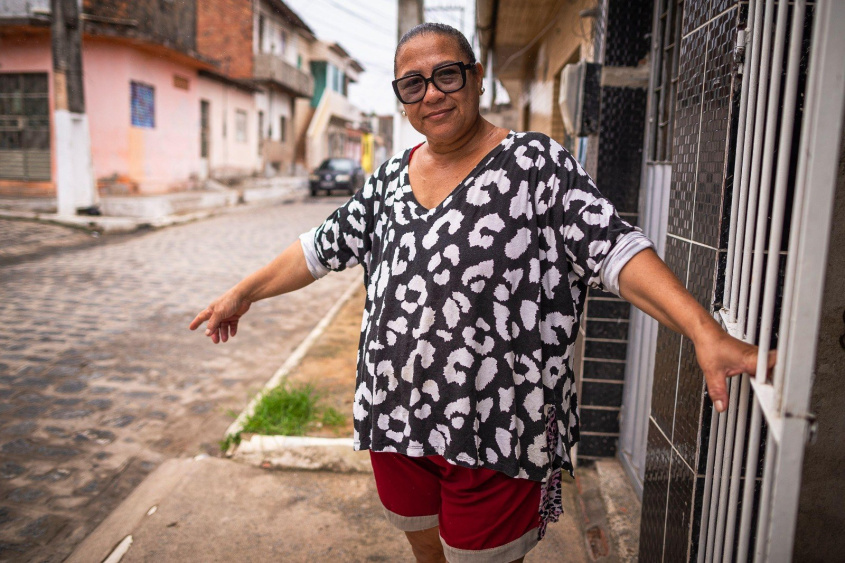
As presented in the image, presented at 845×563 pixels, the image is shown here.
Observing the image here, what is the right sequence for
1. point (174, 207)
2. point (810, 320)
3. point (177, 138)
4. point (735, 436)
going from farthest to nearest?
point (177, 138), point (174, 207), point (735, 436), point (810, 320)

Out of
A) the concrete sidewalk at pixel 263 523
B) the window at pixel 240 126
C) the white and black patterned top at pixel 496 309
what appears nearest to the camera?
the white and black patterned top at pixel 496 309

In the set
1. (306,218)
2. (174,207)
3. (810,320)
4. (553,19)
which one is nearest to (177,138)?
(174,207)

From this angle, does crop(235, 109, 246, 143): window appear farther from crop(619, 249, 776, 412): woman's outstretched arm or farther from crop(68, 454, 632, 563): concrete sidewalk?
crop(619, 249, 776, 412): woman's outstretched arm

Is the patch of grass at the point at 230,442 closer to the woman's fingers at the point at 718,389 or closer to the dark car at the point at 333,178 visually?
the woman's fingers at the point at 718,389

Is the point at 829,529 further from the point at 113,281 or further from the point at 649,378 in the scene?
the point at 113,281

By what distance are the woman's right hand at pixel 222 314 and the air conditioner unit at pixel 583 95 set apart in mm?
1985

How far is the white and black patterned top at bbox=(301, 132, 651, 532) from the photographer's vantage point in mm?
1705

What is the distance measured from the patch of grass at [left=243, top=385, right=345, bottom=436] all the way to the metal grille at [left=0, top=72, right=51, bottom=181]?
1624 cm

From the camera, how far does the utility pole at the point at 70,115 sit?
14.0 metres

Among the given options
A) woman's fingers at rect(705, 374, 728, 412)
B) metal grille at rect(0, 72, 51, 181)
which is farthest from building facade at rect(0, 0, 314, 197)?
woman's fingers at rect(705, 374, 728, 412)

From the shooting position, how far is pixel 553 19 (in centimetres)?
732

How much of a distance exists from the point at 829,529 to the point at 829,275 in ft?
2.39

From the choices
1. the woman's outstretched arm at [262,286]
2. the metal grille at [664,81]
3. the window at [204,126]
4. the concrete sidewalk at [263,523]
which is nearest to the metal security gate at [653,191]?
the metal grille at [664,81]

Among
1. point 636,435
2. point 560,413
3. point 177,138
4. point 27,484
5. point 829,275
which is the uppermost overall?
point 177,138
